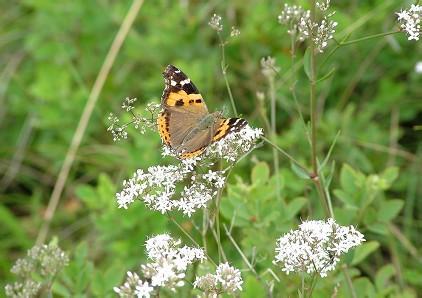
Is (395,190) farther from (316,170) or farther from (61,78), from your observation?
(61,78)

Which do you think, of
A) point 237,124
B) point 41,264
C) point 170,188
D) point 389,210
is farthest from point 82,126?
point 237,124

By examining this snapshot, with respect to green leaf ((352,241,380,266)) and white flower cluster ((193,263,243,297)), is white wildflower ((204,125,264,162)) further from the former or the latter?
green leaf ((352,241,380,266))

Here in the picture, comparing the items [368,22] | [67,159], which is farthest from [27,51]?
[368,22]

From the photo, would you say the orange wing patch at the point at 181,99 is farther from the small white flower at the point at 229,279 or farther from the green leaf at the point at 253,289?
the small white flower at the point at 229,279

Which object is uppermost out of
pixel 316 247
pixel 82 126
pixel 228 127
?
pixel 82 126

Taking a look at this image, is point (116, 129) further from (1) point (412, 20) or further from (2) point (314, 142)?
(1) point (412, 20)
